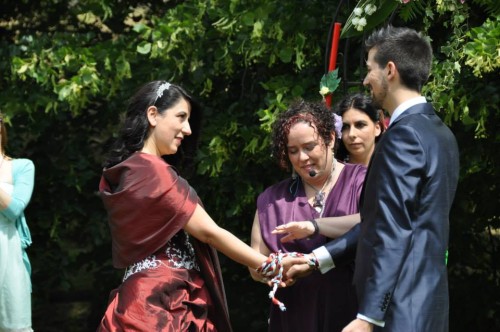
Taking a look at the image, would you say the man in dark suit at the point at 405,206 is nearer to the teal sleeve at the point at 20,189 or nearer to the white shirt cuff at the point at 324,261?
the white shirt cuff at the point at 324,261

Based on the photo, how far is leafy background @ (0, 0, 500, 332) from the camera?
541 centimetres

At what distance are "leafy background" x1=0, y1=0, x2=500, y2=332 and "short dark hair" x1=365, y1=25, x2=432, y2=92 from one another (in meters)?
1.36

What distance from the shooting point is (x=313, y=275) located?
154 inches

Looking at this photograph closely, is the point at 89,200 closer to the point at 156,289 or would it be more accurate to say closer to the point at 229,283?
the point at 229,283

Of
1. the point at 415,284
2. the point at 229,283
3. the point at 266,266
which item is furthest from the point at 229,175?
the point at 415,284

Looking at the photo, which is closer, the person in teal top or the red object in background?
the red object in background

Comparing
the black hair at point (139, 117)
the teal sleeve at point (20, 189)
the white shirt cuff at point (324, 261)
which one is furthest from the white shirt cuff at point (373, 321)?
the teal sleeve at point (20, 189)

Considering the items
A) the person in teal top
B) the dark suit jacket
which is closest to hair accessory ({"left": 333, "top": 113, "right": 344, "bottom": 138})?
the dark suit jacket

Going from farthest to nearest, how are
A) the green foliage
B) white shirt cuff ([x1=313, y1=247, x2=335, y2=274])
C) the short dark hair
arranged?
the green foliage → white shirt cuff ([x1=313, y1=247, x2=335, y2=274]) → the short dark hair

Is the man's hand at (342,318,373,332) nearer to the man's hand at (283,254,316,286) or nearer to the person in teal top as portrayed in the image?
the man's hand at (283,254,316,286)

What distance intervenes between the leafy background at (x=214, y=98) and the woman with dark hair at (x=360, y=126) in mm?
470

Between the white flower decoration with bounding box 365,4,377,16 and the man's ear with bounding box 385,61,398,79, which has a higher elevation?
the white flower decoration with bounding box 365,4,377,16

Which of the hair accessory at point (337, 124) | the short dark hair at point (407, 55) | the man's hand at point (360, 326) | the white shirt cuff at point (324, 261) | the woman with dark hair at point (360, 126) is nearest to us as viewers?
the man's hand at point (360, 326)

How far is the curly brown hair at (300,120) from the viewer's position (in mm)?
3996
